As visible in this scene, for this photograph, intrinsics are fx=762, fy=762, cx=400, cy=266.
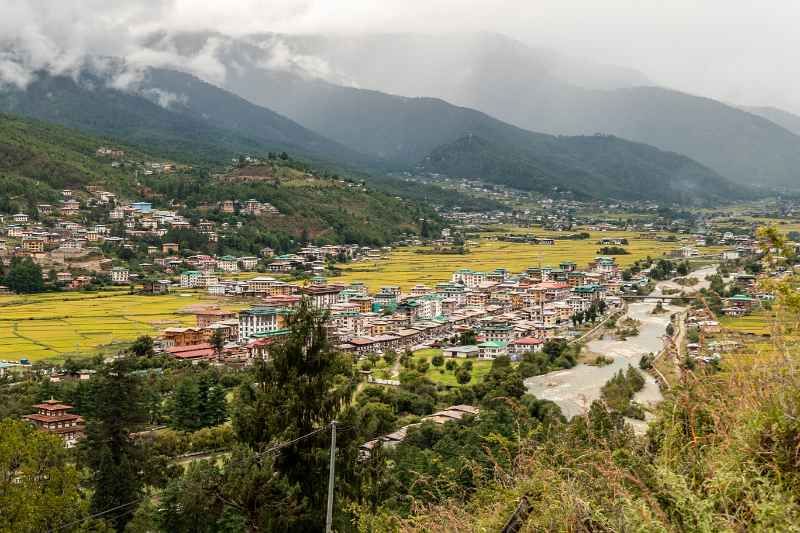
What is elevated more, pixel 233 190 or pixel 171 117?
pixel 171 117

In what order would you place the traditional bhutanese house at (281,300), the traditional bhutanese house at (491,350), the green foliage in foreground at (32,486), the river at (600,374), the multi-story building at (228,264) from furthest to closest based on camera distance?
the multi-story building at (228,264), the traditional bhutanese house at (281,300), the traditional bhutanese house at (491,350), the river at (600,374), the green foliage in foreground at (32,486)

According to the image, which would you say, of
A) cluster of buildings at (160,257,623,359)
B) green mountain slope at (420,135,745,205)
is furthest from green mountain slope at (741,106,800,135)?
cluster of buildings at (160,257,623,359)

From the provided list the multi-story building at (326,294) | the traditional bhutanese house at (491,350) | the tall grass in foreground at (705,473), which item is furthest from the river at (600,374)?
the multi-story building at (326,294)

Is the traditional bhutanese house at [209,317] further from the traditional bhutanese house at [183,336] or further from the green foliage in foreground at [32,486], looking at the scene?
the green foliage in foreground at [32,486]

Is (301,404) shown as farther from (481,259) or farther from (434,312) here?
(481,259)

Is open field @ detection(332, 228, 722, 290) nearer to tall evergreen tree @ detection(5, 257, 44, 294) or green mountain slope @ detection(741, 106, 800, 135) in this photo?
tall evergreen tree @ detection(5, 257, 44, 294)

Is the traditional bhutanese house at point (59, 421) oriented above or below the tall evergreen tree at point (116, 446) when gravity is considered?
below

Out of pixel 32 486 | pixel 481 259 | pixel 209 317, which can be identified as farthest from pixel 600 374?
pixel 481 259

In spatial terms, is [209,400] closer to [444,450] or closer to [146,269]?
[444,450]
